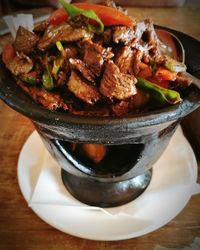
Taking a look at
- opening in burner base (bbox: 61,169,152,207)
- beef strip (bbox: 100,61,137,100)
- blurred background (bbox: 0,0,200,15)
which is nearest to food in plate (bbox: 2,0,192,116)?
beef strip (bbox: 100,61,137,100)

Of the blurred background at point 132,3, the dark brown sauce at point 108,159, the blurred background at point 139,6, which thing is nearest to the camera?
the dark brown sauce at point 108,159

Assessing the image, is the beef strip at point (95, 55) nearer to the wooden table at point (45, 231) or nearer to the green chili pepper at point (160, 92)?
the green chili pepper at point (160, 92)

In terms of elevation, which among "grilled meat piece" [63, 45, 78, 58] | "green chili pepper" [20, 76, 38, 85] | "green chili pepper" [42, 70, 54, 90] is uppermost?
"grilled meat piece" [63, 45, 78, 58]

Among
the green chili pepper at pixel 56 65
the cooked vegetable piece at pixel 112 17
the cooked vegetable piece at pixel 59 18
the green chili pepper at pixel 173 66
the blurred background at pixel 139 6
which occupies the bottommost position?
the blurred background at pixel 139 6

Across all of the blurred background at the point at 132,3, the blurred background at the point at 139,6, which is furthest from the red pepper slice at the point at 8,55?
the blurred background at the point at 132,3

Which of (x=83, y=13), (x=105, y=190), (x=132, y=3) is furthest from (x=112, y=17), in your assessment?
(x=132, y=3)

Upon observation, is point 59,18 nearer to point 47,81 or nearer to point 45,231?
point 47,81

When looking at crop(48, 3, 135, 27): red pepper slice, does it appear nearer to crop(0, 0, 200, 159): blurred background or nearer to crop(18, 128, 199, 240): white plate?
crop(18, 128, 199, 240): white plate
